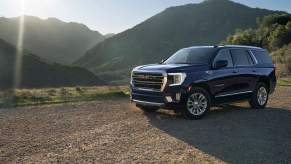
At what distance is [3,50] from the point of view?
264ft

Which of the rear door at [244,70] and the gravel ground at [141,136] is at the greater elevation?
the rear door at [244,70]

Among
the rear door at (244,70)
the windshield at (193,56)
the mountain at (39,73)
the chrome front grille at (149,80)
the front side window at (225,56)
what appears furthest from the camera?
the mountain at (39,73)

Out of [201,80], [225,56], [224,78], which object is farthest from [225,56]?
[201,80]

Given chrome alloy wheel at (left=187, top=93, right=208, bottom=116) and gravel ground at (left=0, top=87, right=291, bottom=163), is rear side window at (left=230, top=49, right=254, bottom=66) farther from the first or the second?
chrome alloy wheel at (left=187, top=93, right=208, bottom=116)

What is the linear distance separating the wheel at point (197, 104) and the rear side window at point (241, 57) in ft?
6.49

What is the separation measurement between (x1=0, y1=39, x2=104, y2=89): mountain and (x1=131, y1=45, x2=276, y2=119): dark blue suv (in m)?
55.1

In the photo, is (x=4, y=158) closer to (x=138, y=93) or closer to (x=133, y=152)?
(x=133, y=152)

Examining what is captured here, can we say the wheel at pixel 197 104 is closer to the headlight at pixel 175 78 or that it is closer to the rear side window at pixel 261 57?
the headlight at pixel 175 78

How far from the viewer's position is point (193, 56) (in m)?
12.5

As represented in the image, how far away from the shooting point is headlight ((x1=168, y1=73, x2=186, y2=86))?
11016 mm

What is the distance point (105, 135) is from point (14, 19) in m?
186

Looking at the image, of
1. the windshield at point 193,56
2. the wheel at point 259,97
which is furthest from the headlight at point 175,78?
the wheel at point 259,97

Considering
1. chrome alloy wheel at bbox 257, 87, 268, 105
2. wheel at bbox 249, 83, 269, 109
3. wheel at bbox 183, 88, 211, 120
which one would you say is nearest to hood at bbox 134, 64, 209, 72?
wheel at bbox 183, 88, 211, 120

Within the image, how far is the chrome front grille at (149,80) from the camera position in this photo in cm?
1111
